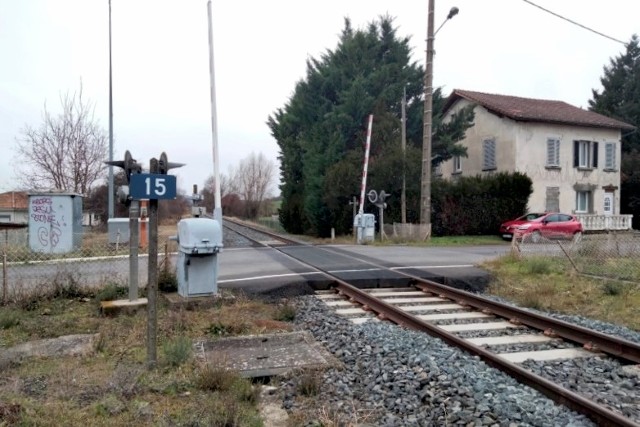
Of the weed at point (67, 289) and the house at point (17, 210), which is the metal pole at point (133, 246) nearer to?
the weed at point (67, 289)

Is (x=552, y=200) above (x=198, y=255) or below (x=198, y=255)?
above

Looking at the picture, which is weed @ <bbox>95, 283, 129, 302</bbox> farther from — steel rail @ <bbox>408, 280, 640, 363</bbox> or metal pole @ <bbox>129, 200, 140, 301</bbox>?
steel rail @ <bbox>408, 280, 640, 363</bbox>

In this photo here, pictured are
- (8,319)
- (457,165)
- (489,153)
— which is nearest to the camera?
(8,319)

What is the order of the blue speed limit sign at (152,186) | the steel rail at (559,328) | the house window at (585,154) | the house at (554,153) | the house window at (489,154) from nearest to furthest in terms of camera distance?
1. the blue speed limit sign at (152,186)
2. the steel rail at (559,328)
3. the house at (554,153)
4. the house window at (489,154)
5. the house window at (585,154)

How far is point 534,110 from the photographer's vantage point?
109ft

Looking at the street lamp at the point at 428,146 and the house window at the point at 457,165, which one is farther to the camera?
Answer: the house window at the point at 457,165

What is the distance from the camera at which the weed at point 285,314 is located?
26.0ft

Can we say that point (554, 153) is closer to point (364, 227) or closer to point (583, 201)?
point (583, 201)

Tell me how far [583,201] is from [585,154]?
9.85ft

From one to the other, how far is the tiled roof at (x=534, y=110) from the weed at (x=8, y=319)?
28746 mm

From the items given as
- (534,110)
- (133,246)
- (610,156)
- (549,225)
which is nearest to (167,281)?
(133,246)

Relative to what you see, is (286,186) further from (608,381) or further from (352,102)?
(608,381)

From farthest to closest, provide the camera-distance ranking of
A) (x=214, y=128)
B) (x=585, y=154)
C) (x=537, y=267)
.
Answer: (x=585, y=154) < (x=214, y=128) < (x=537, y=267)

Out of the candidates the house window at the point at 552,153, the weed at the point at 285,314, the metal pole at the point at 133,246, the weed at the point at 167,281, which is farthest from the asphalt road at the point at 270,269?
the house window at the point at 552,153
